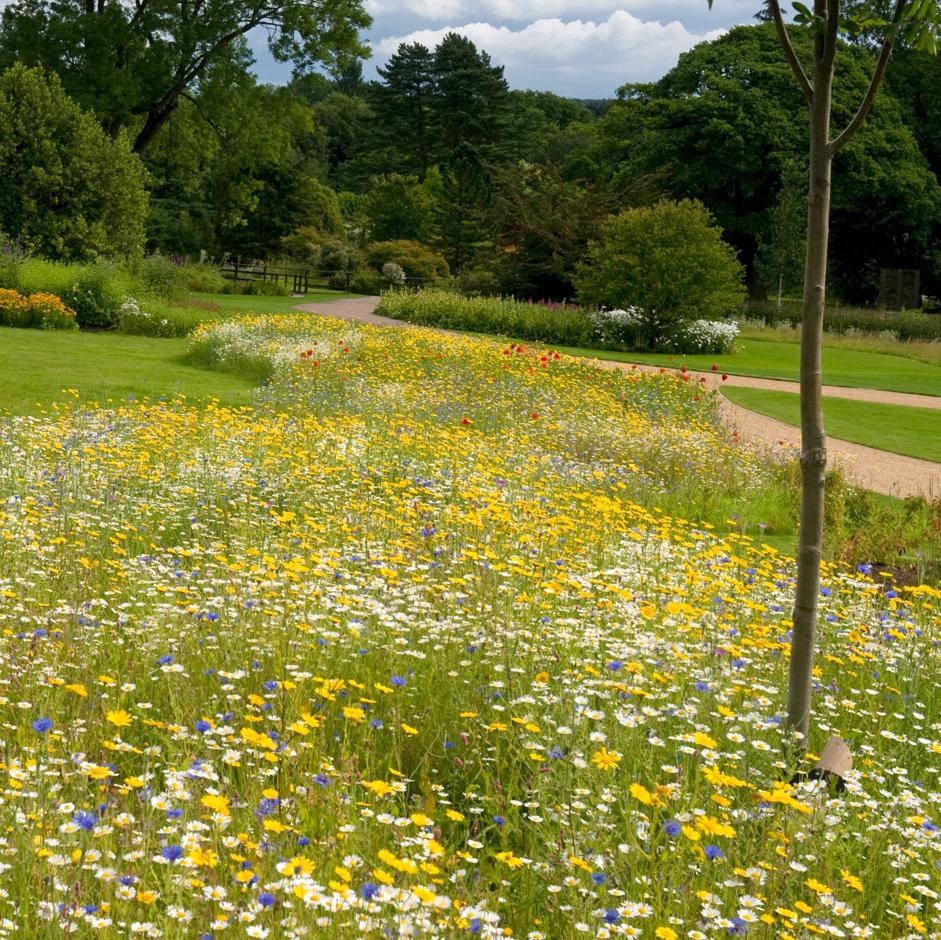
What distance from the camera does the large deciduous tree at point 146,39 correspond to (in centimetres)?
3128

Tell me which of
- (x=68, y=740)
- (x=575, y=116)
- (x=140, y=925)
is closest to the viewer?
(x=140, y=925)

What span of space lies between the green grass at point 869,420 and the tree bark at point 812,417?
30.1 ft

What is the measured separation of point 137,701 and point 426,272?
145 ft

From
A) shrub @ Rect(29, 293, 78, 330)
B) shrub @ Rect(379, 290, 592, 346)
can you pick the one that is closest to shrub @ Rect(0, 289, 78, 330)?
shrub @ Rect(29, 293, 78, 330)

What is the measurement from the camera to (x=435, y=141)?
228 feet

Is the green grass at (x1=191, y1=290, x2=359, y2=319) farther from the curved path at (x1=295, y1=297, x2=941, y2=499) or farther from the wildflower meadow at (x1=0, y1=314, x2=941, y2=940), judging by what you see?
the wildflower meadow at (x1=0, y1=314, x2=941, y2=940)

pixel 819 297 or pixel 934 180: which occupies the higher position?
pixel 934 180

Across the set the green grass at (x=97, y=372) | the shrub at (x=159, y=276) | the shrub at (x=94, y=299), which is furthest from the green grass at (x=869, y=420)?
the shrub at (x=159, y=276)

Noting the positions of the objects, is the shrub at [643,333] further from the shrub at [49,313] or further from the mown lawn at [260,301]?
the shrub at [49,313]

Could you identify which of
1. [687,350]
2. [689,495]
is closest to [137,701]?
[689,495]

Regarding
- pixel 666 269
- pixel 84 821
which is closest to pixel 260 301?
pixel 666 269

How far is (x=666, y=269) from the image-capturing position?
25.1m

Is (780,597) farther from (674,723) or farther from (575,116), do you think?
(575,116)

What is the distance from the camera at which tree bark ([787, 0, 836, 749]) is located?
316 cm
